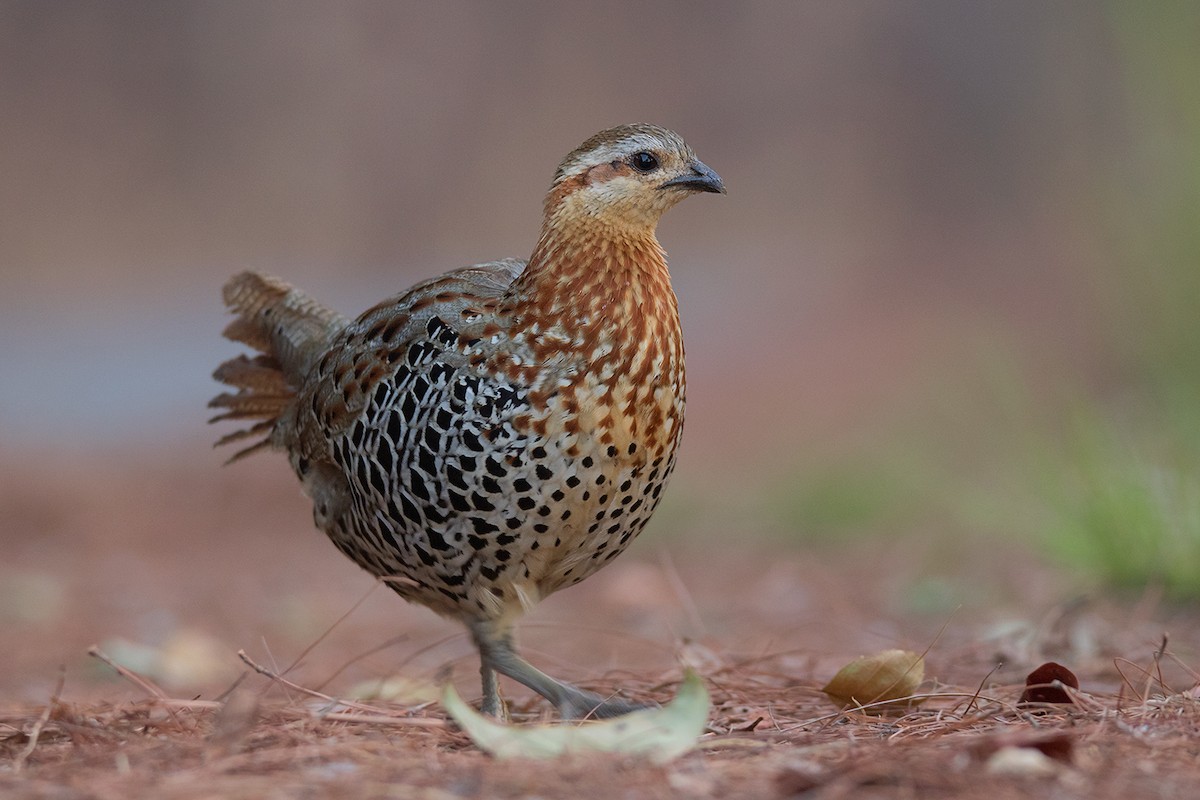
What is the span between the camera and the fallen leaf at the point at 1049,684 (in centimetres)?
326

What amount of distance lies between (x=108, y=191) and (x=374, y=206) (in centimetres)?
326

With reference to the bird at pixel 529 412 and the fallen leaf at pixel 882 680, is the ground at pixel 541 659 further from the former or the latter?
the bird at pixel 529 412

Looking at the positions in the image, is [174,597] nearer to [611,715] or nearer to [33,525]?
[33,525]

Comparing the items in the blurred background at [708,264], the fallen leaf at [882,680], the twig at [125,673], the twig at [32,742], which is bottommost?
the fallen leaf at [882,680]

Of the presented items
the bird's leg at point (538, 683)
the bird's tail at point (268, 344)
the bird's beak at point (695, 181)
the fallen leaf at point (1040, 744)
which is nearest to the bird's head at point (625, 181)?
the bird's beak at point (695, 181)

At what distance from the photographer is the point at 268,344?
4855mm

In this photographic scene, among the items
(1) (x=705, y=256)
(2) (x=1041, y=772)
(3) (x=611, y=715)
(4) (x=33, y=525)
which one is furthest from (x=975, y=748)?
(1) (x=705, y=256)

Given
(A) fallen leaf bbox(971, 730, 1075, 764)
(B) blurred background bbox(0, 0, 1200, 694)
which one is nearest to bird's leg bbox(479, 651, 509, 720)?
(B) blurred background bbox(0, 0, 1200, 694)

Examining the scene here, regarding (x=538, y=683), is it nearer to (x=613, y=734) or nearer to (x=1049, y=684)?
(x=613, y=734)

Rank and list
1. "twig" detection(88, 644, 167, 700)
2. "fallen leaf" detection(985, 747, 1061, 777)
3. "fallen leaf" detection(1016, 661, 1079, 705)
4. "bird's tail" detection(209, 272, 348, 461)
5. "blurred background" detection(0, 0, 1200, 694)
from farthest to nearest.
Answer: "blurred background" detection(0, 0, 1200, 694), "bird's tail" detection(209, 272, 348, 461), "fallen leaf" detection(1016, 661, 1079, 705), "twig" detection(88, 644, 167, 700), "fallen leaf" detection(985, 747, 1061, 777)

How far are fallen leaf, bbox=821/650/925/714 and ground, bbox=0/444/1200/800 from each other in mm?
70

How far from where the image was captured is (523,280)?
368 centimetres

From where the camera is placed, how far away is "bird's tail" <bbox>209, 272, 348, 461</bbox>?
15.4ft

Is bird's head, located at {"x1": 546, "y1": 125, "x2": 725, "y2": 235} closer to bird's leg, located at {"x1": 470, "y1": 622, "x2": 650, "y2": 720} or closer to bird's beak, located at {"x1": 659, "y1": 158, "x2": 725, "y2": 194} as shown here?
bird's beak, located at {"x1": 659, "y1": 158, "x2": 725, "y2": 194}
